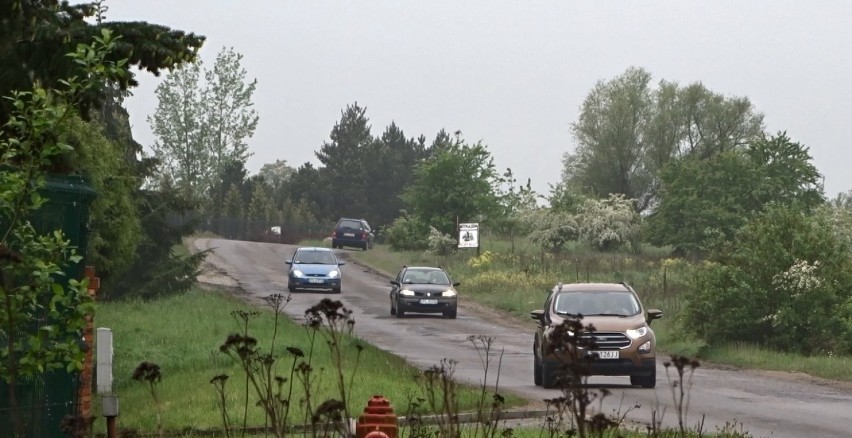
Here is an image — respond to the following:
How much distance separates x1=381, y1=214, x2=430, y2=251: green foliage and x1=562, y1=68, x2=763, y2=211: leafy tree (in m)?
19.9

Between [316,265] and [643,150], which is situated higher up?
[643,150]

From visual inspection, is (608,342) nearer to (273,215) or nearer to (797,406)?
(797,406)

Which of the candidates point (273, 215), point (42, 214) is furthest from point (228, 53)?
point (42, 214)

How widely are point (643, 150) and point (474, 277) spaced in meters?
44.0

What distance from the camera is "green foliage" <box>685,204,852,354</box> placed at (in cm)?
3272

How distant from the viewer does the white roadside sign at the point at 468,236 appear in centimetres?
6788

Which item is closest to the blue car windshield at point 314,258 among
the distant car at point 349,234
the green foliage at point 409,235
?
→ the green foliage at point 409,235

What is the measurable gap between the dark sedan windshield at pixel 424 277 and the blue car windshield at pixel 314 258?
27.7 ft

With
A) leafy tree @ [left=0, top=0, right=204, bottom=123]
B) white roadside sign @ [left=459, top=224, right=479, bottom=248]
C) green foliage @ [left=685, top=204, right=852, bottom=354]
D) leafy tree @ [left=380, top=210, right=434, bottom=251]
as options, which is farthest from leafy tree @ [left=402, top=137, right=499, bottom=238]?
leafy tree @ [left=0, top=0, right=204, bottom=123]

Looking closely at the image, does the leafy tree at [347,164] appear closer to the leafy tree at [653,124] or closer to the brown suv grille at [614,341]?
the leafy tree at [653,124]

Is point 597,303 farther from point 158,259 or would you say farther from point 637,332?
point 158,259

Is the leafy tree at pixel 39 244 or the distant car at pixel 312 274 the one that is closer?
the leafy tree at pixel 39 244

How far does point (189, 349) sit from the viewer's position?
27016mm

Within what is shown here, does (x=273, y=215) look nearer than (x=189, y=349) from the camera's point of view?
→ No
